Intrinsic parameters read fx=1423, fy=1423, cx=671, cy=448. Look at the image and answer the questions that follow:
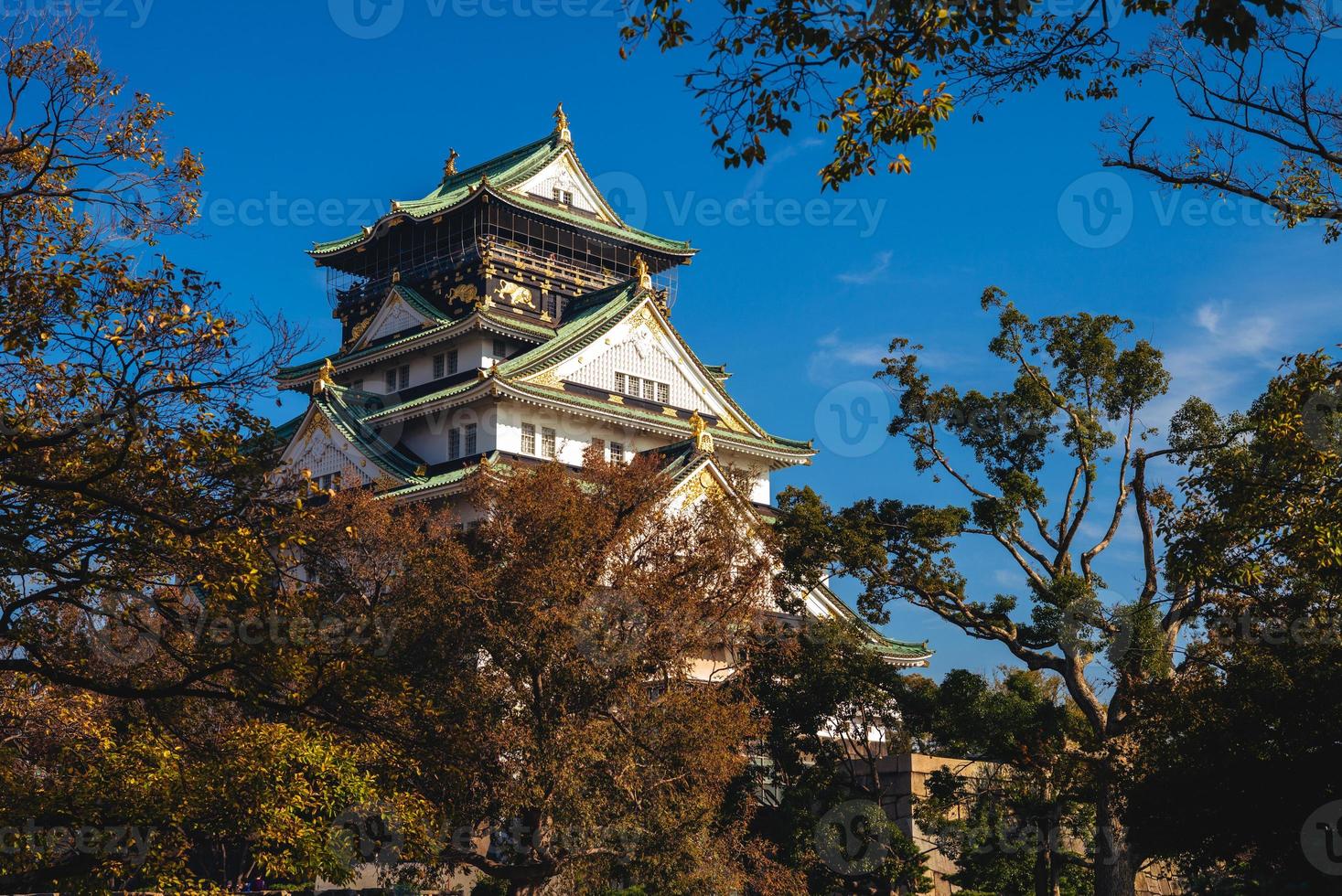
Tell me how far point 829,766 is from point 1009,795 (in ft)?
13.8

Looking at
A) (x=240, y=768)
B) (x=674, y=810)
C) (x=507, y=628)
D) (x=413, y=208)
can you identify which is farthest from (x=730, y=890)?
(x=413, y=208)

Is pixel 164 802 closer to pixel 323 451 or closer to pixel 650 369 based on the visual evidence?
pixel 323 451

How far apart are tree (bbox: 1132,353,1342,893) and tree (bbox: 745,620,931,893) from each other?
7.86 meters

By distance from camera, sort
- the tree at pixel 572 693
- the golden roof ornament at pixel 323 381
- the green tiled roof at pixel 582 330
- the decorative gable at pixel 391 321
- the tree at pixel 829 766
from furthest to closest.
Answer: the decorative gable at pixel 391 321
the golden roof ornament at pixel 323 381
the green tiled roof at pixel 582 330
the tree at pixel 829 766
the tree at pixel 572 693

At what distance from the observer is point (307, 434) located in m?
47.2

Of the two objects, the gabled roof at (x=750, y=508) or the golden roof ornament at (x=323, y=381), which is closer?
the gabled roof at (x=750, y=508)

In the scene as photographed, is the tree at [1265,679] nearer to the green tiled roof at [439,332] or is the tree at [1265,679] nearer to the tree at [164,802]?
the tree at [164,802]

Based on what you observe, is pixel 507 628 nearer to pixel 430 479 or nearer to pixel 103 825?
pixel 103 825

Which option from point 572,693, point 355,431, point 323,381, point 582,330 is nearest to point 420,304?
point 323,381

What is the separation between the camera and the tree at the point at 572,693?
24.8 metres

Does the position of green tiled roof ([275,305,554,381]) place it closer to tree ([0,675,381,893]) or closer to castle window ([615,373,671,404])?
castle window ([615,373,671,404])

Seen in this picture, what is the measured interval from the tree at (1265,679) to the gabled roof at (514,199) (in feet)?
107

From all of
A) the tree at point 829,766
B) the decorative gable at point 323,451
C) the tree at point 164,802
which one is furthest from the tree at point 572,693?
the decorative gable at point 323,451

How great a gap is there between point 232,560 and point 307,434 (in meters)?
33.6
